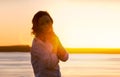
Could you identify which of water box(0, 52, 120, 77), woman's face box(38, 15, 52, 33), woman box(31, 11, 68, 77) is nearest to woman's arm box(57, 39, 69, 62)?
woman box(31, 11, 68, 77)

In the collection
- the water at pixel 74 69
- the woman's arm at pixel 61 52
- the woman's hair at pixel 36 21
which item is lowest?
the water at pixel 74 69

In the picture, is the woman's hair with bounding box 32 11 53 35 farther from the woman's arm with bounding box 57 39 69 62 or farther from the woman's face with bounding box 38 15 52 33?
the woman's arm with bounding box 57 39 69 62

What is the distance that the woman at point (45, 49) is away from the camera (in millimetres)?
2793

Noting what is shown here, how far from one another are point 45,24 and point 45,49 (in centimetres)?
16

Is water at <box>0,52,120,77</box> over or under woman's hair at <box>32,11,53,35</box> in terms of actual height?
under

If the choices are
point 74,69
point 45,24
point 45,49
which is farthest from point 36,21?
point 74,69

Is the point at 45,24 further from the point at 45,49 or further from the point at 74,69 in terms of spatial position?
the point at 74,69

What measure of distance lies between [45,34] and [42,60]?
16 cm

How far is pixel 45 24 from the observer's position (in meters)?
2.84

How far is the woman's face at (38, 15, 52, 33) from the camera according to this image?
9.27 ft

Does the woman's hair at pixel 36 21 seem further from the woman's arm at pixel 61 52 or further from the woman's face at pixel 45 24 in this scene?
the woman's arm at pixel 61 52

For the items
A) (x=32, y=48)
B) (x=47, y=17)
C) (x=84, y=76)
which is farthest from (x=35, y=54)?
(x=84, y=76)

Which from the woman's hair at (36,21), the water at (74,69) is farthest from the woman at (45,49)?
the water at (74,69)

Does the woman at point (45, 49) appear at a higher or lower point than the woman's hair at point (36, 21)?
lower
